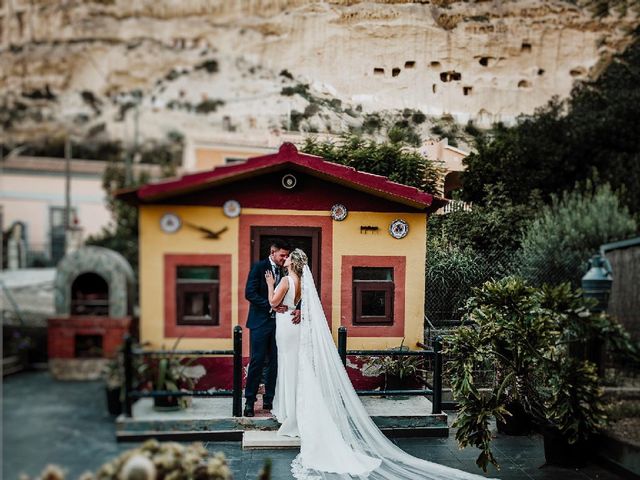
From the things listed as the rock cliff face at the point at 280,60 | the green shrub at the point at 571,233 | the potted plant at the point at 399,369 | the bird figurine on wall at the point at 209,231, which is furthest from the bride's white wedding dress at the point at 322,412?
the green shrub at the point at 571,233

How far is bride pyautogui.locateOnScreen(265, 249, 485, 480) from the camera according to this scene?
3703mm

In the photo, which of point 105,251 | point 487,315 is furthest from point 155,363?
point 487,315

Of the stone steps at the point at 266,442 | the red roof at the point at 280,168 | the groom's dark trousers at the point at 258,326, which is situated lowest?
the stone steps at the point at 266,442

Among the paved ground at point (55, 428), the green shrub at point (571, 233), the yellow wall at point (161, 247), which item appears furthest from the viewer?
the green shrub at point (571, 233)

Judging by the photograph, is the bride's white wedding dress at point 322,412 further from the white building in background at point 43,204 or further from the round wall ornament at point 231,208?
the white building in background at point 43,204

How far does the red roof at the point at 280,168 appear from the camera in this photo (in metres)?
3.55

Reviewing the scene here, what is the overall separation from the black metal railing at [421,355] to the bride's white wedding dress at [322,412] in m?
0.11

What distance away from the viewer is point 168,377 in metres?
3.82

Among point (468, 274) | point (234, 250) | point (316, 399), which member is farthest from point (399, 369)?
point (234, 250)

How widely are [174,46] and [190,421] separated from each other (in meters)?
2.53

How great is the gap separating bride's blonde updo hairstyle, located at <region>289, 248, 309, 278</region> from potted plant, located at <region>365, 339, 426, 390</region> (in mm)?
946

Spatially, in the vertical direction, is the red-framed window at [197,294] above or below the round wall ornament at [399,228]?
below

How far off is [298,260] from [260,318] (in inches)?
19.7

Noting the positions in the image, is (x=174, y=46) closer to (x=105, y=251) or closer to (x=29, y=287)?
(x=105, y=251)
